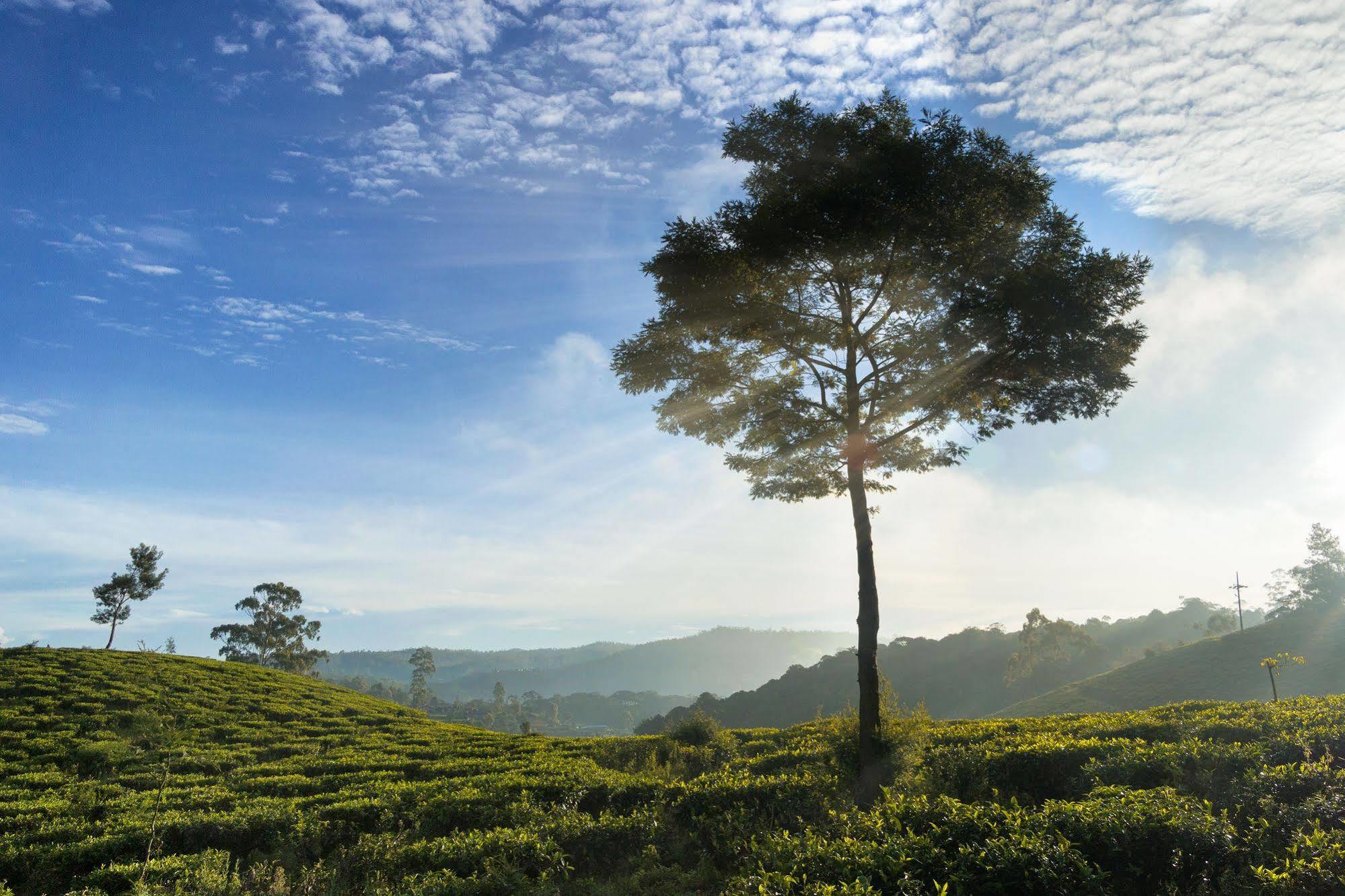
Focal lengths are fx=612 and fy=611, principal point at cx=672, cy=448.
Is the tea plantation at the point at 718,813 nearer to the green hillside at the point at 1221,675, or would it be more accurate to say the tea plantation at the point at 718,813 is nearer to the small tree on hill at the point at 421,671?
the green hillside at the point at 1221,675

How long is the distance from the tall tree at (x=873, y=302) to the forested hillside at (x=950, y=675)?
2986 inches

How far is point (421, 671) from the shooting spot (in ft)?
410

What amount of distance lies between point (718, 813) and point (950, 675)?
→ 109539 millimetres

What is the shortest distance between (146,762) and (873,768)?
1922 cm

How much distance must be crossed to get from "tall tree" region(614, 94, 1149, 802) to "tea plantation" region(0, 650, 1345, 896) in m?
3.49

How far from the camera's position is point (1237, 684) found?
49500 millimetres

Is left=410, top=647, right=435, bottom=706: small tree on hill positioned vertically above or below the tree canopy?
below

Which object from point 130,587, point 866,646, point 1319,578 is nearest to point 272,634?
point 130,587

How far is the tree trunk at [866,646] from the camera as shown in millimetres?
11094

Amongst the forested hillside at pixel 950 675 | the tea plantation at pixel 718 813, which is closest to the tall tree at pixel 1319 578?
the forested hillside at pixel 950 675

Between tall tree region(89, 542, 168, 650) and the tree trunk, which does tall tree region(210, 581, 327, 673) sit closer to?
tall tree region(89, 542, 168, 650)

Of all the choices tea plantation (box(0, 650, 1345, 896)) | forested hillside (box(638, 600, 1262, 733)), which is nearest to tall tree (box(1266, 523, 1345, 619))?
forested hillside (box(638, 600, 1262, 733))

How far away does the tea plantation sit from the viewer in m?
4.85

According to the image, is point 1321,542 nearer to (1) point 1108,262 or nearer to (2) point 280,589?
(1) point 1108,262
